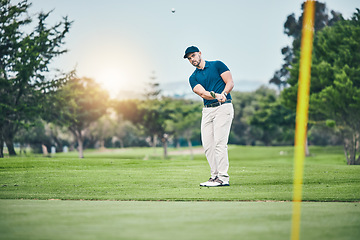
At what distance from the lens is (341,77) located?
31.6 m

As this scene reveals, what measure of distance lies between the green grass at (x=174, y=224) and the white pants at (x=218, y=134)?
3939mm

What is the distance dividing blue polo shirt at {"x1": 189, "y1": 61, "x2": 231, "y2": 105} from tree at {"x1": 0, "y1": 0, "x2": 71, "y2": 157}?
25.6m

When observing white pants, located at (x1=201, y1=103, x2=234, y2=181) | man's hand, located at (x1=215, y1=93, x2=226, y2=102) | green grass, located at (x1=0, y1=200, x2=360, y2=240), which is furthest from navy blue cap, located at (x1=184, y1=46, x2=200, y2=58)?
green grass, located at (x1=0, y1=200, x2=360, y2=240)

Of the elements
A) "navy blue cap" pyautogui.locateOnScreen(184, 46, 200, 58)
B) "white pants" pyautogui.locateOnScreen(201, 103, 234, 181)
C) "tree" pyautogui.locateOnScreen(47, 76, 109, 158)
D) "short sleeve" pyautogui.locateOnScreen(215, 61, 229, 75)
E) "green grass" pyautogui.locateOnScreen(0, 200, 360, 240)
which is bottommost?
"green grass" pyautogui.locateOnScreen(0, 200, 360, 240)

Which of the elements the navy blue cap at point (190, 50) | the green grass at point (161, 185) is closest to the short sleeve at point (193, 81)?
the navy blue cap at point (190, 50)

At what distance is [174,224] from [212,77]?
5542 mm

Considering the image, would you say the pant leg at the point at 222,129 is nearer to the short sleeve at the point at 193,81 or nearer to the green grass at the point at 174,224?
the short sleeve at the point at 193,81

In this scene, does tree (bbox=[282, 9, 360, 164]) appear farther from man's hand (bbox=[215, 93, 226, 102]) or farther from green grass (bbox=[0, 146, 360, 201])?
man's hand (bbox=[215, 93, 226, 102])

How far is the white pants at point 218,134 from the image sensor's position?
9.63 metres

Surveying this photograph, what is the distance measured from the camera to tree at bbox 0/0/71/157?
1325 inches

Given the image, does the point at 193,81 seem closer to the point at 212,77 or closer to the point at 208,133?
the point at 212,77

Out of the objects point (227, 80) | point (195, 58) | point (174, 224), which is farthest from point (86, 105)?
point (174, 224)

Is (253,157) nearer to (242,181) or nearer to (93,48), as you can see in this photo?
(242,181)

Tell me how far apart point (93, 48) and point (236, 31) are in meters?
38.6
